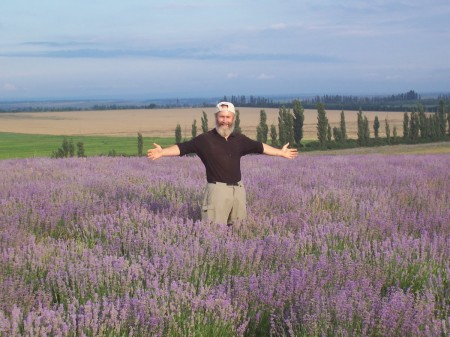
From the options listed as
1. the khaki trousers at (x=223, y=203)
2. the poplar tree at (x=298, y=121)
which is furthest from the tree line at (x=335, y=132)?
the khaki trousers at (x=223, y=203)

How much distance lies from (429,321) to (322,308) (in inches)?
20.5

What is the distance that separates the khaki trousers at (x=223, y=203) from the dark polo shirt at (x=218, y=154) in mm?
85

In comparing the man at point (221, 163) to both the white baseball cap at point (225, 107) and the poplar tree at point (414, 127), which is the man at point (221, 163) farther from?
the poplar tree at point (414, 127)

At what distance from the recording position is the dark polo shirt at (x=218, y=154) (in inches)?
208

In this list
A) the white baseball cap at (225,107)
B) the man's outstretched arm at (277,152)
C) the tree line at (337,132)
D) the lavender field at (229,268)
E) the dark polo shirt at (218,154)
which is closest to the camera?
the lavender field at (229,268)

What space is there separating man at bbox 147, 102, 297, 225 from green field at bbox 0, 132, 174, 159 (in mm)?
69247

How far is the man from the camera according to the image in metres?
5.19

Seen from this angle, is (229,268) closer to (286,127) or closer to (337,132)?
(286,127)

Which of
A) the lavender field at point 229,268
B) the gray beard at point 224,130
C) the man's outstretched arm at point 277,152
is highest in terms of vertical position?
the gray beard at point 224,130

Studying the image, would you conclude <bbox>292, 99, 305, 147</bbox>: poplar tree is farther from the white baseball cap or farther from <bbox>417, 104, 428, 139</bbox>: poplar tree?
the white baseball cap

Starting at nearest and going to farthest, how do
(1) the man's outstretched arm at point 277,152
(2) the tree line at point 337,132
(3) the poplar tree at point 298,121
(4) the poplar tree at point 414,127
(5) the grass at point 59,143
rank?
(1) the man's outstretched arm at point 277,152 < (2) the tree line at point 337,132 < (5) the grass at point 59,143 < (4) the poplar tree at point 414,127 < (3) the poplar tree at point 298,121

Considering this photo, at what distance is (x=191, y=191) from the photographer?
709 centimetres

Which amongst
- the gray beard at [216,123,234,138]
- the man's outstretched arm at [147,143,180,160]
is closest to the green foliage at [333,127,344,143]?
the gray beard at [216,123,234,138]

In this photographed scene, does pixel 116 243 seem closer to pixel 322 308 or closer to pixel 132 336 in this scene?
pixel 132 336
